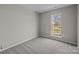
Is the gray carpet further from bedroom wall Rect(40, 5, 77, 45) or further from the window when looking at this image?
the window

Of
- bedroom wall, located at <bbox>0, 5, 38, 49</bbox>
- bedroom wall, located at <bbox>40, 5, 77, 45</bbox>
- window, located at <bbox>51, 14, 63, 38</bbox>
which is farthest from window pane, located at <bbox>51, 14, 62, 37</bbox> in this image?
bedroom wall, located at <bbox>0, 5, 38, 49</bbox>

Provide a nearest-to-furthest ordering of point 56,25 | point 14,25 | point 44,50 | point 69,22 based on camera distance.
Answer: point 44,50
point 14,25
point 69,22
point 56,25

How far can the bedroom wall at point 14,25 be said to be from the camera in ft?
10.7

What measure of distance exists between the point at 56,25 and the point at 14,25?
9.92 feet

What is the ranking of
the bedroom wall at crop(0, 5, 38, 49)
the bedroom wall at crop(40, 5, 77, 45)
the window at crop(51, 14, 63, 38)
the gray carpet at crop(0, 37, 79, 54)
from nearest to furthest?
1. the gray carpet at crop(0, 37, 79, 54)
2. the bedroom wall at crop(0, 5, 38, 49)
3. the bedroom wall at crop(40, 5, 77, 45)
4. the window at crop(51, 14, 63, 38)

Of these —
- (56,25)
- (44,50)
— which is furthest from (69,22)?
(44,50)

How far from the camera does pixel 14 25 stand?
3.87m

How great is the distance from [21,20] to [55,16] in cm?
254

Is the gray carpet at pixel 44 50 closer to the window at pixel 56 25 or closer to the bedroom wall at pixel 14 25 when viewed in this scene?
the bedroom wall at pixel 14 25

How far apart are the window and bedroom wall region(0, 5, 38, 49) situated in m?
1.57

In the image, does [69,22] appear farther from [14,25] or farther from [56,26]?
[14,25]

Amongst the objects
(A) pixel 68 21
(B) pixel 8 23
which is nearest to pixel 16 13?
(B) pixel 8 23

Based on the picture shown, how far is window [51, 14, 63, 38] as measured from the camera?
515 cm

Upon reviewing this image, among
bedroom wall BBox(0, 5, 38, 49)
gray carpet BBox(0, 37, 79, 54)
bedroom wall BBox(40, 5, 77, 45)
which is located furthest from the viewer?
bedroom wall BBox(40, 5, 77, 45)
